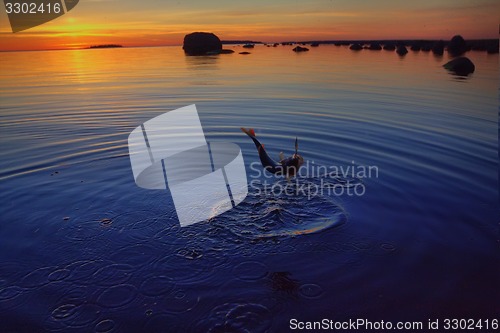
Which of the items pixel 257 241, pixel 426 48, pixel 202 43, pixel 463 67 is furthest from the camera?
pixel 202 43

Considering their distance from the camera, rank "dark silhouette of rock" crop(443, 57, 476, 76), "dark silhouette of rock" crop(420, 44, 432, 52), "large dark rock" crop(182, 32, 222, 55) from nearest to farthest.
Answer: "dark silhouette of rock" crop(443, 57, 476, 76), "dark silhouette of rock" crop(420, 44, 432, 52), "large dark rock" crop(182, 32, 222, 55)

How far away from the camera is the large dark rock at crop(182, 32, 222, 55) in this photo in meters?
113

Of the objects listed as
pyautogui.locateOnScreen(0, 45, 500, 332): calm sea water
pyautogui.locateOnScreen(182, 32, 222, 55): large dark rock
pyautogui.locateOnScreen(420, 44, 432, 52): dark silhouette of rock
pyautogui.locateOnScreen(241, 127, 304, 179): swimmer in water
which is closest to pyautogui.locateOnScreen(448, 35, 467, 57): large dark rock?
pyautogui.locateOnScreen(420, 44, 432, 52): dark silhouette of rock

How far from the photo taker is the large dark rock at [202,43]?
11268 cm

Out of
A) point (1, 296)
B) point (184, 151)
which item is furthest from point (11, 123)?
point (1, 296)

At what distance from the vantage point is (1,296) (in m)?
5.79

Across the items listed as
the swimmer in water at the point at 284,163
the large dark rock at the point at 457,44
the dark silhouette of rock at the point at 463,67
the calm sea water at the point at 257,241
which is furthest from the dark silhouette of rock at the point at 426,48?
the swimmer in water at the point at 284,163

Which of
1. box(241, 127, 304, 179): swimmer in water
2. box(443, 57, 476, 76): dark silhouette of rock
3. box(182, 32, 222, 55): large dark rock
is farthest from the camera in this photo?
box(182, 32, 222, 55): large dark rock

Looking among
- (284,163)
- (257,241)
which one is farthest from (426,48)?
(257,241)

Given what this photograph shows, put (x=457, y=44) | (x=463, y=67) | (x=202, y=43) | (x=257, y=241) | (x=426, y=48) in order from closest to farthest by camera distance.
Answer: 1. (x=257, y=241)
2. (x=463, y=67)
3. (x=457, y=44)
4. (x=426, y=48)
5. (x=202, y=43)

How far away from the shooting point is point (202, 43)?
372 feet

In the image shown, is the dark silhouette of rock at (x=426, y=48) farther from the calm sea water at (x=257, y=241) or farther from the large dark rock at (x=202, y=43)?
the calm sea water at (x=257, y=241)

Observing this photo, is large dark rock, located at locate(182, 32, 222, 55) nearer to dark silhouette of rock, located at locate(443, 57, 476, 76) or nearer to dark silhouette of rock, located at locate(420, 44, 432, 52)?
dark silhouette of rock, located at locate(420, 44, 432, 52)

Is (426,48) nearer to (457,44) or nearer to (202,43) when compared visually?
(457,44)
